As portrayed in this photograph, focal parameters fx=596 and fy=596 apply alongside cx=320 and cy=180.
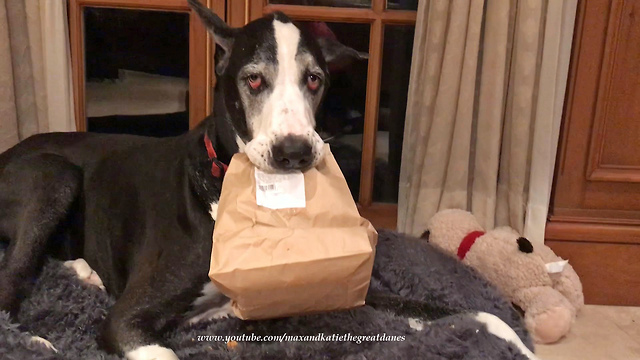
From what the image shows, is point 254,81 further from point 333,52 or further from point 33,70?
point 33,70

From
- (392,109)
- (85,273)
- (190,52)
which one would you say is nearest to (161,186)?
(85,273)

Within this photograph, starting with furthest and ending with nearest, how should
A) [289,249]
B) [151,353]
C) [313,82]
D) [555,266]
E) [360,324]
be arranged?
1. [555,266]
2. [360,324]
3. [313,82]
4. [151,353]
5. [289,249]

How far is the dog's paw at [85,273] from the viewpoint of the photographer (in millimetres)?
1682

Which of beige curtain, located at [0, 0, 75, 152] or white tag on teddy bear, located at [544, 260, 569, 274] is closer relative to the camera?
white tag on teddy bear, located at [544, 260, 569, 274]

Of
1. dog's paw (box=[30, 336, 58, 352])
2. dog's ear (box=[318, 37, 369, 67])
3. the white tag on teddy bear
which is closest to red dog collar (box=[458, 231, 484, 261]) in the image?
the white tag on teddy bear

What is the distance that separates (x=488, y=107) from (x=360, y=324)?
0.87 meters

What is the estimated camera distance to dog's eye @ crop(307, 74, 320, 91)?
138 centimetres

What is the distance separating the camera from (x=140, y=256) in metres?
1.52

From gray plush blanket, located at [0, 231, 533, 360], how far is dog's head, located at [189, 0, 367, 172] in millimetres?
461

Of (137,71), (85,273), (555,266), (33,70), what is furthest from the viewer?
(137,71)

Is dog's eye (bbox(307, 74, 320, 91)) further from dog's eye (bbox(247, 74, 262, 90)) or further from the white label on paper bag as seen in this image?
the white label on paper bag

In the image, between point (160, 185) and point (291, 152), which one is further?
point (160, 185)

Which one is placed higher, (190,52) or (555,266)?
(190,52)

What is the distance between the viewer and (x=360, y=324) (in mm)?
1525
